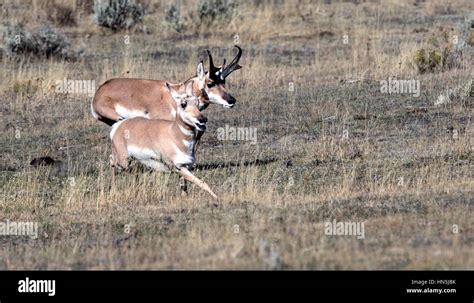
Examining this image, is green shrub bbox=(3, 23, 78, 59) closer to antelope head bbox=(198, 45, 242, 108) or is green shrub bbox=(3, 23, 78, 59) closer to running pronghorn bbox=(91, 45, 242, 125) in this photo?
running pronghorn bbox=(91, 45, 242, 125)

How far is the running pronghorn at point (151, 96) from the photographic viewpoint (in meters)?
15.5

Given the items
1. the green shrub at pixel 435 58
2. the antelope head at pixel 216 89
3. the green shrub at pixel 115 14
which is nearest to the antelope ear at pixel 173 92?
the antelope head at pixel 216 89

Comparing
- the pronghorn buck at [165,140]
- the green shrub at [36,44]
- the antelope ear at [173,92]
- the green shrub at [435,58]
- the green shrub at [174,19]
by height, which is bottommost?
the pronghorn buck at [165,140]

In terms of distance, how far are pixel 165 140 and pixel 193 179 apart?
866 millimetres

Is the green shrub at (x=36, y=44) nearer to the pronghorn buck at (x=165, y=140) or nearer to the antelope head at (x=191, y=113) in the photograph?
the pronghorn buck at (x=165, y=140)

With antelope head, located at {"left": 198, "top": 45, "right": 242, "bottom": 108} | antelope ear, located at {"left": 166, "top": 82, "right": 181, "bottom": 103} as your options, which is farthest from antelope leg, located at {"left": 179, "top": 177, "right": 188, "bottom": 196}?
antelope head, located at {"left": 198, "top": 45, "right": 242, "bottom": 108}

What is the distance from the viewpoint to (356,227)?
11.4m

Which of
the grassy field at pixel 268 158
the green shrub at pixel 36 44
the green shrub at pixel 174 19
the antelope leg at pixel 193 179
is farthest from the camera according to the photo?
the green shrub at pixel 174 19

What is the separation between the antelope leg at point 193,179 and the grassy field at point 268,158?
0.17 meters

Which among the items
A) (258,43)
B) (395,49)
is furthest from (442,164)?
(258,43)

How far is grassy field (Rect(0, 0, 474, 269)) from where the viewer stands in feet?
34.6

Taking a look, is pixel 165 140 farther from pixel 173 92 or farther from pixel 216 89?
pixel 216 89

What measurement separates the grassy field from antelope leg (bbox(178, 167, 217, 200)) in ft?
0.55
